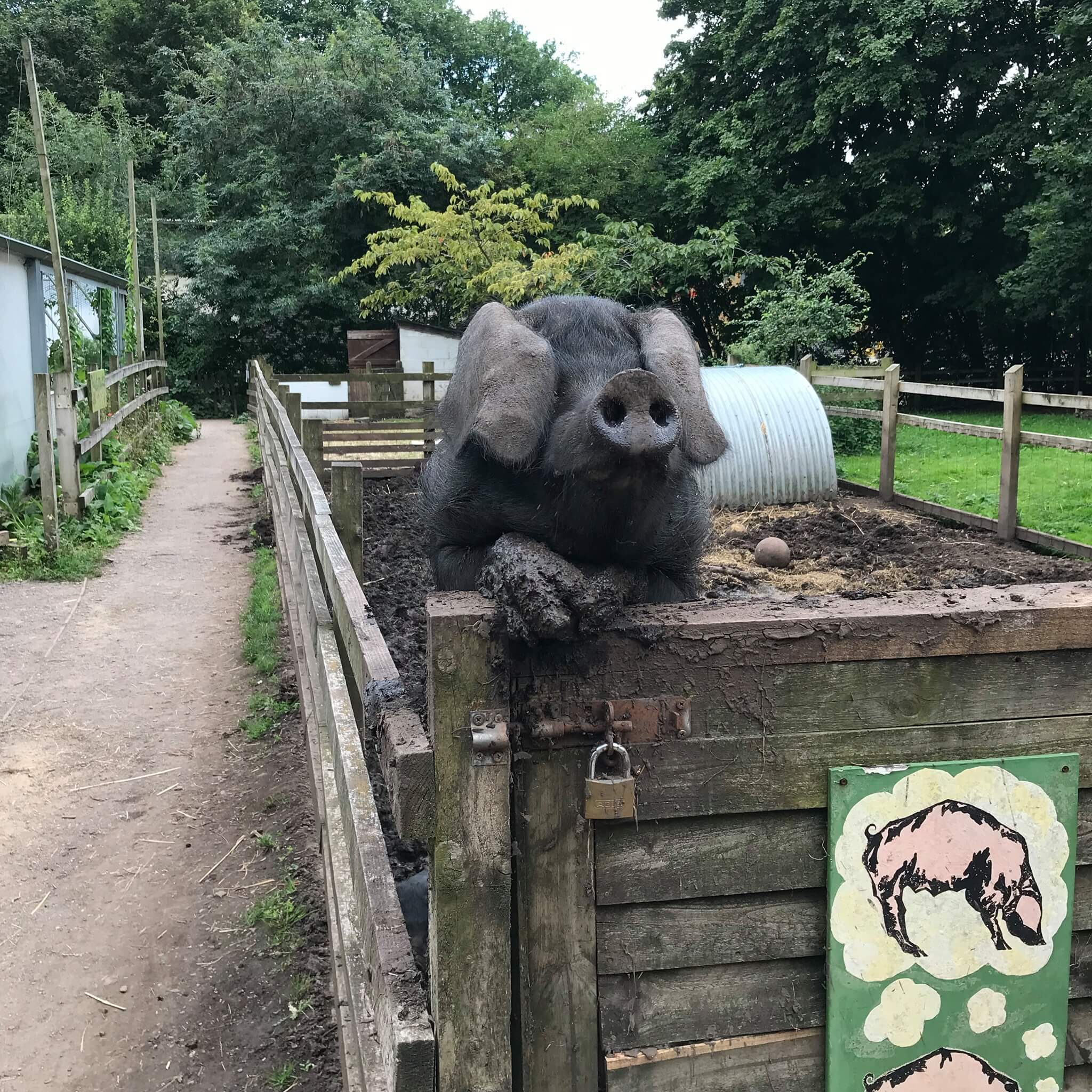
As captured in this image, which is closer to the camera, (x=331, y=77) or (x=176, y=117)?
(x=331, y=77)

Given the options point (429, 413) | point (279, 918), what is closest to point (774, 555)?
point (279, 918)

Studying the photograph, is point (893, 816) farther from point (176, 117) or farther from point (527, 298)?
point (176, 117)

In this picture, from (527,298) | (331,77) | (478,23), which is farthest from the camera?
(478,23)

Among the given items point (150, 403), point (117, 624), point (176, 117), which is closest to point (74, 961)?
point (117, 624)

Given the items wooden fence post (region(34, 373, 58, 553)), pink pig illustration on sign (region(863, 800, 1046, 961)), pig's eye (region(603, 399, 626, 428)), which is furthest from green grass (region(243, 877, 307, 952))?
wooden fence post (region(34, 373, 58, 553))

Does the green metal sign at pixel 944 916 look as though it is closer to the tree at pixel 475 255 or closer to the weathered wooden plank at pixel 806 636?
the weathered wooden plank at pixel 806 636

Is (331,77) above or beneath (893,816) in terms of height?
above

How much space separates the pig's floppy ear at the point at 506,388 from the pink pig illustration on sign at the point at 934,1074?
1.20 m

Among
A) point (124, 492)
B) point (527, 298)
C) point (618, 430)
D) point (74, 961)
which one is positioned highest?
point (527, 298)

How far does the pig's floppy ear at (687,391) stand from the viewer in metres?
2.01

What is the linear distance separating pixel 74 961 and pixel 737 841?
2564mm

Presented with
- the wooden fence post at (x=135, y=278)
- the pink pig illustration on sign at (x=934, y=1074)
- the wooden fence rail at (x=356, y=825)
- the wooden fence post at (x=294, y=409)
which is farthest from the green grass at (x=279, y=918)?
the wooden fence post at (x=135, y=278)

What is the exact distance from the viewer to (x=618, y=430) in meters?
1.66

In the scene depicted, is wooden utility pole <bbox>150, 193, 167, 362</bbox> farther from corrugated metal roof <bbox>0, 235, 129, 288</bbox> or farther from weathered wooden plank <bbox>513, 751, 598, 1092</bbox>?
weathered wooden plank <bbox>513, 751, 598, 1092</bbox>
